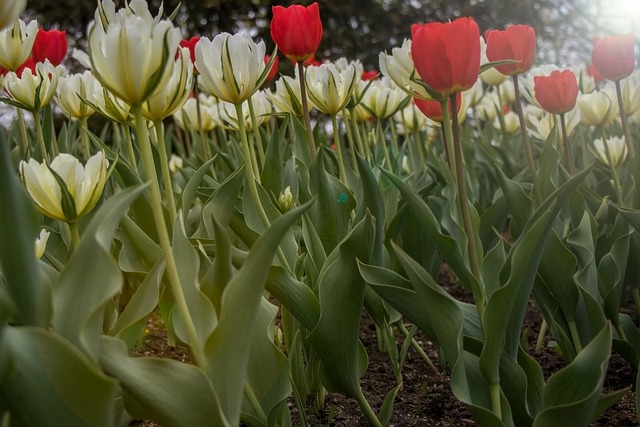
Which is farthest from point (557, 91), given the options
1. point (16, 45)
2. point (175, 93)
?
point (16, 45)

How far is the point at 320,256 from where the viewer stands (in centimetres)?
140

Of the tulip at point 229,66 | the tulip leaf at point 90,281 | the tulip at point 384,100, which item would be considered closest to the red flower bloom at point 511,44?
the tulip at point 229,66

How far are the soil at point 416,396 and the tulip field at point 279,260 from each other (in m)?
0.02

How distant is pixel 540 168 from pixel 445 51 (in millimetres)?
645

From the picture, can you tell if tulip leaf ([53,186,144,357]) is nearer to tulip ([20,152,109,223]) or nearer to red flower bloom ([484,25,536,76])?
tulip ([20,152,109,223])

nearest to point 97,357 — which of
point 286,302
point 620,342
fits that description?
point 286,302

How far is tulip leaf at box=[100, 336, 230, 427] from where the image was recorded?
81 cm

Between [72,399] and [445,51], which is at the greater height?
[445,51]

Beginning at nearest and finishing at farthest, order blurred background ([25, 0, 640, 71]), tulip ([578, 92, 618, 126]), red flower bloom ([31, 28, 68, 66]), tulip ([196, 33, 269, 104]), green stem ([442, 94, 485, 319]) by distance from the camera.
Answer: green stem ([442, 94, 485, 319]) → tulip ([196, 33, 269, 104]) → red flower bloom ([31, 28, 68, 66]) → tulip ([578, 92, 618, 126]) → blurred background ([25, 0, 640, 71])

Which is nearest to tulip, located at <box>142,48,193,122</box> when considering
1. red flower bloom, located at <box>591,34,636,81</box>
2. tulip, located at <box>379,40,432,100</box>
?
tulip, located at <box>379,40,432,100</box>

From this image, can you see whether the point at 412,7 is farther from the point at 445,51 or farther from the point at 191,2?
the point at 445,51

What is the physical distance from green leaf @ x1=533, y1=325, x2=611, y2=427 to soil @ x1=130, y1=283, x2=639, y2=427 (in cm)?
38

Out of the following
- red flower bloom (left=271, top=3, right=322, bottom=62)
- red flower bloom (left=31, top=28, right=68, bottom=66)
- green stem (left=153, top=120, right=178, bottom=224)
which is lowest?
green stem (left=153, top=120, right=178, bottom=224)

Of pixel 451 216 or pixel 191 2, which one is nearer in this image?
pixel 451 216
